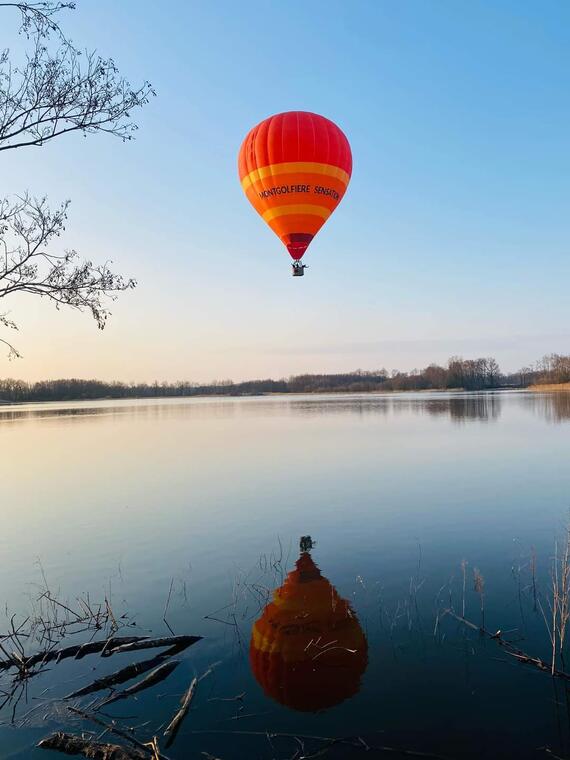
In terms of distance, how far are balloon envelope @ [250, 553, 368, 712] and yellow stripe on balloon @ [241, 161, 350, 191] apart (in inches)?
375

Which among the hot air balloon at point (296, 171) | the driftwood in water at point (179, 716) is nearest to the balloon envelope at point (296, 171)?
the hot air balloon at point (296, 171)

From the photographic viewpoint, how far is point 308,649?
5.50m

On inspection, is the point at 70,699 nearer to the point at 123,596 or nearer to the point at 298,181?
the point at 123,596

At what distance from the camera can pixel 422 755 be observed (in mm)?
3932

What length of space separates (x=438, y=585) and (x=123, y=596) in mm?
3895

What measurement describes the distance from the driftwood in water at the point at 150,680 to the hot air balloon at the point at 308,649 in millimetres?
745

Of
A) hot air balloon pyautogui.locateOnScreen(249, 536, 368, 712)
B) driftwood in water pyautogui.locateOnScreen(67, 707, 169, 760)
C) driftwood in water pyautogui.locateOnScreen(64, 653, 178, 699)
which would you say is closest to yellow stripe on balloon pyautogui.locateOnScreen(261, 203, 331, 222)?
hot air balloon pyautogui.locateOnScreen(249, 536, 368, 712)

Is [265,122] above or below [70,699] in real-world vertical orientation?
above

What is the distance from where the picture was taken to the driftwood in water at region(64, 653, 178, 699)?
190 inches

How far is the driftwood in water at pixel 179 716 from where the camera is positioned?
4215 mm

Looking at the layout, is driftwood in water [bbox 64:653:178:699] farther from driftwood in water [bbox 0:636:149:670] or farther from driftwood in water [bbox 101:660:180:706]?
driftwood in water [bbox 0:636:149:670]

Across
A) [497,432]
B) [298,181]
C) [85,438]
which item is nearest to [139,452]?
[85,438]

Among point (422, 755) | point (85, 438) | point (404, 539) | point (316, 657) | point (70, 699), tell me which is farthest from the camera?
point (85, 438)

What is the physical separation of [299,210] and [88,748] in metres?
11.6
